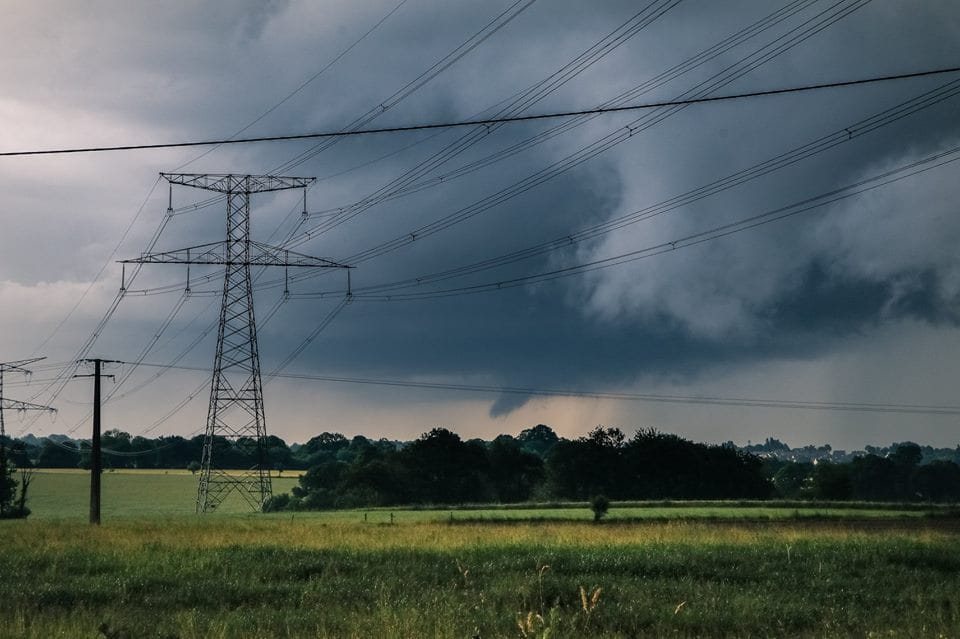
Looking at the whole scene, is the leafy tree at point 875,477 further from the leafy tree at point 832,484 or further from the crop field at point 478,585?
the crop field at point 478,585

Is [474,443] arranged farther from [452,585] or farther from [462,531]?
[452,585]

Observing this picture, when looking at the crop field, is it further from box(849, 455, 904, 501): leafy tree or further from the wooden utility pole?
box(849, 455, 904, 501): leafy tree

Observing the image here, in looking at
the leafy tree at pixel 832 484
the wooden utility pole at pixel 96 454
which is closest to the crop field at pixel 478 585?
the wooden utility pole at pixel 96 454

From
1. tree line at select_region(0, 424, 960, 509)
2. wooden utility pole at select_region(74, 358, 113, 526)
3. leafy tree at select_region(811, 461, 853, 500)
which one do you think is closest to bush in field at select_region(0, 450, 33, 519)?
tree line at select_region(0, 424, 960, 509)

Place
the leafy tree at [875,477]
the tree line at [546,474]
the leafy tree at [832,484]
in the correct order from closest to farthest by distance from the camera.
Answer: the leafy tree at [832,484] → the tree line at [546,474] → the leafy tree at [875,477]

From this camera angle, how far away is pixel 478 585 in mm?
23344

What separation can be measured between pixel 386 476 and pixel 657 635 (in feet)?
344

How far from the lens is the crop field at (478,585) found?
17.5 m

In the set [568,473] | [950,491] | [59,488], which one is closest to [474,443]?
[568,473]

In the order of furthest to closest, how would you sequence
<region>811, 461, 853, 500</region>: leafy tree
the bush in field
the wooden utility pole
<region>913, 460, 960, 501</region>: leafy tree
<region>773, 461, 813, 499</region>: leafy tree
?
1. <region>773, 461, 813, 499</region>: leafy tree
2. <region>913, 460, 960, 501</region>: leafy tree
3. <region>811, 461, 853, 500</region>: leafy tree
4. the bush in field
5. the wooden utility pole

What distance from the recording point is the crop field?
17.5 meters

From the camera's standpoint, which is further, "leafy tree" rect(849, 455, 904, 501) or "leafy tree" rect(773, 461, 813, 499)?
"leafy tree" rect(773, 461, 813, 499)

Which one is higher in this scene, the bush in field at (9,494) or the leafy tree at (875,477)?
the bush in field at (9,494)

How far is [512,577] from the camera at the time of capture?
2394 cm
